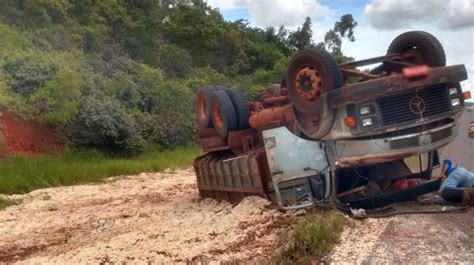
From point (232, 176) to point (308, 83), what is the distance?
2.26 metres

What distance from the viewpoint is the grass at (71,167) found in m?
14.4

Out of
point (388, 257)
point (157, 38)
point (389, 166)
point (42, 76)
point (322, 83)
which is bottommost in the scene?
point (388, 257)

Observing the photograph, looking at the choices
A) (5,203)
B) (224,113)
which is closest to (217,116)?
(224,113)

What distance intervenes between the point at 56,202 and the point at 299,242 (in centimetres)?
724

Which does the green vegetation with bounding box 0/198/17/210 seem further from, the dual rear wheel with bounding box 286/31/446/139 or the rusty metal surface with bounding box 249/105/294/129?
the dual rear wheel with bounding box 286/31/446/139

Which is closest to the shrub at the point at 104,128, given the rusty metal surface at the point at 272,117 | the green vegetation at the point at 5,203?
the green vegetation at the point at 5,203

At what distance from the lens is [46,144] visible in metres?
20.3

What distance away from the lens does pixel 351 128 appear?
6605 mm

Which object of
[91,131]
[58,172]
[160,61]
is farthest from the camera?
[160,61]

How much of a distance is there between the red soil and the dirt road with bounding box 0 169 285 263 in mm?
7870

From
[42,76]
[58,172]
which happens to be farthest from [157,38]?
[58,172]

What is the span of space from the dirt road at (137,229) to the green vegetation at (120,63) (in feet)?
27.0

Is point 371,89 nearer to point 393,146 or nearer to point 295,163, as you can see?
point 393,146

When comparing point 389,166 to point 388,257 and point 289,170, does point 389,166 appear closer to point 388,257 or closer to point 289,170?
point 289,170
